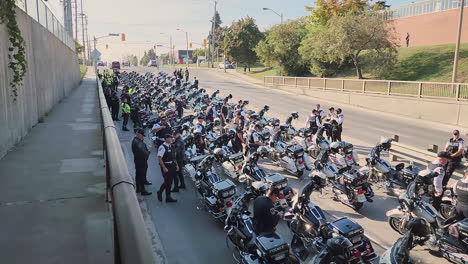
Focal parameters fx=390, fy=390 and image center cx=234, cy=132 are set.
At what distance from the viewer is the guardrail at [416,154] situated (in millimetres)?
11611

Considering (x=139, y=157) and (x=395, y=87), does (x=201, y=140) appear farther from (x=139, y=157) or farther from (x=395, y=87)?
(x=395, y=87)

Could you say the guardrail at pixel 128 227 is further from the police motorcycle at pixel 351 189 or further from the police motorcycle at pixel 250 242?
the police motorcycle at pixel 351 189

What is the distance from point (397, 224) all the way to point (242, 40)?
5736 cm

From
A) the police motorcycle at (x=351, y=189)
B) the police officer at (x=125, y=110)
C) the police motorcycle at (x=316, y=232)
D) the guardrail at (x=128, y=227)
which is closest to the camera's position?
the guardrail at (x=128, y=227)

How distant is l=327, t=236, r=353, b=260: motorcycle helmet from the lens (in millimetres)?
5375

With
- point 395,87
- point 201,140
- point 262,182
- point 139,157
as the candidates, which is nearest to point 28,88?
point 139,157

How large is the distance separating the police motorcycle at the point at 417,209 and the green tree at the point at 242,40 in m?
56.1

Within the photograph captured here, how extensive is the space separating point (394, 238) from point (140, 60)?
596ft

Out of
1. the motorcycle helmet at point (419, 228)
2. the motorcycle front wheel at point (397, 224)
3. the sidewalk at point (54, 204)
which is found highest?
the sidewalk at point (54, 204)

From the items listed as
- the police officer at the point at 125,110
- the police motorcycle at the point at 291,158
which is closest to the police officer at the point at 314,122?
the police motorcycle at the point at 291,158

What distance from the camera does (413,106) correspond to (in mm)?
24281

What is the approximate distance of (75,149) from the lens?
31.7 feet

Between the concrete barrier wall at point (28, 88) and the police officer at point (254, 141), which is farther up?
the concrete barrier wall at point (28, 88)

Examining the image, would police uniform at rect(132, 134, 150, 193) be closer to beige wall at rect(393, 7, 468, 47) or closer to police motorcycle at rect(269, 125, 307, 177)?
police motorcycle at rect(269, 125, 307, 177)
